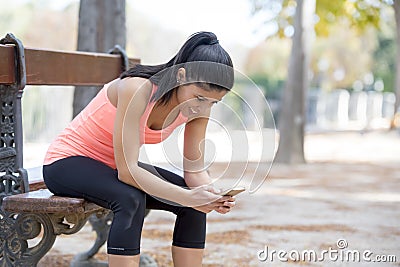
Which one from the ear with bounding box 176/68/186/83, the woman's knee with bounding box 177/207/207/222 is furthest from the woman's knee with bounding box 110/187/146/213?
the ear with bounding box 176/68/186/83

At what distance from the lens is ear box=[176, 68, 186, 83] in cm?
306

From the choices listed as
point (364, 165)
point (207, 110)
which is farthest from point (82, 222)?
point (364, 165)

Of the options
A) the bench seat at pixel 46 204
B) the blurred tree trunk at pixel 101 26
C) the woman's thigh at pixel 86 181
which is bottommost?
the bench seat at pixel 46 204

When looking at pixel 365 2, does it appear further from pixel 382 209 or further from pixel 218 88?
pixel 218 88

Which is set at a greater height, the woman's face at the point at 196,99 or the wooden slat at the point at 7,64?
the wooden slat at the point at 7,64

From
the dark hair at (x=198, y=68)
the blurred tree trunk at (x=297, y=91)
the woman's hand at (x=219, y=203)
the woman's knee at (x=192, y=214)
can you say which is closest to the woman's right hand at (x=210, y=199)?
the woman's hand at (x=219, y=203)

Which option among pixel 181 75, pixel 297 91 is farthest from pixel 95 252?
pixel 297 91

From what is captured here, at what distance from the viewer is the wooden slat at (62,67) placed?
11.7 feet

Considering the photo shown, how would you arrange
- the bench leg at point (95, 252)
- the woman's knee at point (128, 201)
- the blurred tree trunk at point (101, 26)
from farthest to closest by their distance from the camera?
1. the blurred tree trunk at point (101, 26)
2. the bench leg at point (95, 252)
3. the woman's knee at point (128, 201)

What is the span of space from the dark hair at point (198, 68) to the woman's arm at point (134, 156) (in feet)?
0.31

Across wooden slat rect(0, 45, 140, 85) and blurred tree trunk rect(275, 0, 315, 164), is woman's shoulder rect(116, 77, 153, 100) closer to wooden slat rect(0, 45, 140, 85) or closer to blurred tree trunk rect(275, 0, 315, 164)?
wooden slat rect(0, 45, 140, 85)

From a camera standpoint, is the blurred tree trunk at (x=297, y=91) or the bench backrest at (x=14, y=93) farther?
the blurred tree trunk at (x=297, y=91)

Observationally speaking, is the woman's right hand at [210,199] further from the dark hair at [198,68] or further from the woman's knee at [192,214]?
the dark hair at [198,68]

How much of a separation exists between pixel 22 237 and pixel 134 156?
740 mm
